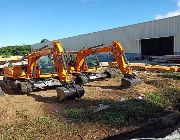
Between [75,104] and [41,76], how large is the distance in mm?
4359

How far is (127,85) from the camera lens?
16734 mm

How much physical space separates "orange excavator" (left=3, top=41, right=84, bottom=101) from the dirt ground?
0.40 meters

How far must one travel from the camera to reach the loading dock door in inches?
1608

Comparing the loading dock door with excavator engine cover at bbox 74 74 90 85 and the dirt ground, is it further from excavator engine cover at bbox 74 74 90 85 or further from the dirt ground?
excavator engine cover at bbox 74 74 90 85

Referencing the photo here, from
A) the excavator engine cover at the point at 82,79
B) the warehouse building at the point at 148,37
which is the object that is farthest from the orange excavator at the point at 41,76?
the warehouse building at the point at 148,37

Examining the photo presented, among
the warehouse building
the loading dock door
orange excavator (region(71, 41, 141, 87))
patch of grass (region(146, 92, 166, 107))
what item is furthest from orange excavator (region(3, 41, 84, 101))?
the loading dock door

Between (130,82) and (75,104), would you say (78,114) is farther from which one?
(130,82)

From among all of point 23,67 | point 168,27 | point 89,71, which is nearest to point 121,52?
point 89,71

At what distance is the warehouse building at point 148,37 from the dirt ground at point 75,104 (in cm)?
2153

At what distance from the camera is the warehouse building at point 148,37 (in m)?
39.0

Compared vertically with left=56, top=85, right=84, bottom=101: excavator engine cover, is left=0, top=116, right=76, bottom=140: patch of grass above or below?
below

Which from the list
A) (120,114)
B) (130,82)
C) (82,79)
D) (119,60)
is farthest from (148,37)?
(120,114)

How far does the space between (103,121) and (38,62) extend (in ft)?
25.2

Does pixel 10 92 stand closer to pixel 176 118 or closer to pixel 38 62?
pixel 38 62
